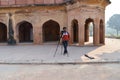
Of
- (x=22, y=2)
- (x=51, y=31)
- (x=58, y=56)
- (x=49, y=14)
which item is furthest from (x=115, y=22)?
(x=58, y=56)

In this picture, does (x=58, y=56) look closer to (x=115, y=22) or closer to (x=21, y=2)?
(x=21, y=2)

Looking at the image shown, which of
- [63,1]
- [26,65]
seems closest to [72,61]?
[26,65]

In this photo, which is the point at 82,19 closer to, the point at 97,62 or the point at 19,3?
the point at 19,3

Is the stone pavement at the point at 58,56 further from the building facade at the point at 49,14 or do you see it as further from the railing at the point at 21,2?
the railing at the point at 21,2

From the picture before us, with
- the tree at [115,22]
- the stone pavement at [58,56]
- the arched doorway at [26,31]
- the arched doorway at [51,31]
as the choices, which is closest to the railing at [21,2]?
the arched doorway at [26,31]

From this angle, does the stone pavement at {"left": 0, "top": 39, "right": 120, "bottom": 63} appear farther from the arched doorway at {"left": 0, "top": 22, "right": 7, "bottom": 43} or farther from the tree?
the tree

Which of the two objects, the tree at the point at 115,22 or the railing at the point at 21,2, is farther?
the tree at the point at 115,22

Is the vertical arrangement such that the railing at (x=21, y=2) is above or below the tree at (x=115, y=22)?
below

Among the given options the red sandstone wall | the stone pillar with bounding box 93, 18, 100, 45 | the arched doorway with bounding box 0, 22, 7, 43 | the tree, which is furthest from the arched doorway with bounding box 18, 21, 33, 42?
the tree

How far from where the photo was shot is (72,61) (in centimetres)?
1211

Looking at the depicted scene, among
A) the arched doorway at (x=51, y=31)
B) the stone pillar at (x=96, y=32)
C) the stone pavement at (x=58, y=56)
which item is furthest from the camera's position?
the arched doorway at (x=51, y=31)

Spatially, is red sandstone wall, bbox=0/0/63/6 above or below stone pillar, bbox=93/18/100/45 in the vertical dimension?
above

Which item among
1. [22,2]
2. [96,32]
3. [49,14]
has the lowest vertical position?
[96,32]

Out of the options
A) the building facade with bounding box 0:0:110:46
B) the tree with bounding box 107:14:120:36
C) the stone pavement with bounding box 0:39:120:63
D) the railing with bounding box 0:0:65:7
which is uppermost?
the tree with bounding box 107:14:120:36
